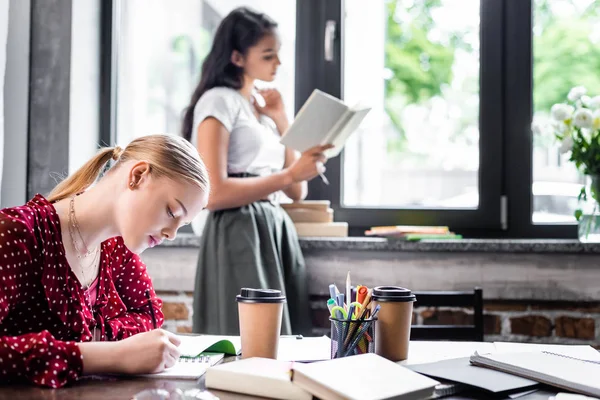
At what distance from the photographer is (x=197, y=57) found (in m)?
3.07

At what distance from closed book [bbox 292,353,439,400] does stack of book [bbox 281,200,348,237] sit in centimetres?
159

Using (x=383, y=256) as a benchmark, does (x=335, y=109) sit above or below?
above

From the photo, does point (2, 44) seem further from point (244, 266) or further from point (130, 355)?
point (130, 355)

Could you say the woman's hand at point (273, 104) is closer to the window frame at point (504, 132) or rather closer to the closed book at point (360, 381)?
the window frame at point (504, 132)

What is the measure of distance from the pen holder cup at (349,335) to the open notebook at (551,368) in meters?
0.18

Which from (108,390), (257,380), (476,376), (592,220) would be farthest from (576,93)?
(108,390)

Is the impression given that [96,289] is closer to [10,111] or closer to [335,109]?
[335,109]

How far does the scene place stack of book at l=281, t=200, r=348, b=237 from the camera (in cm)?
270

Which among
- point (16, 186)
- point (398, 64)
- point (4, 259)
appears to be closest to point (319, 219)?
point (398, 64)

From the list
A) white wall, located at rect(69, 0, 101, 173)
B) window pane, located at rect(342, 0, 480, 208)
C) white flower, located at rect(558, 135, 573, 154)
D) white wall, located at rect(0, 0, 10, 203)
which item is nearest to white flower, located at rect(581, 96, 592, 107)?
white flower, located at rect(558, 135, 573, 154)

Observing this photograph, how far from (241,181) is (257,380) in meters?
1.36

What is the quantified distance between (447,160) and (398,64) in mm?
419

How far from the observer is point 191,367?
1232 millimetres

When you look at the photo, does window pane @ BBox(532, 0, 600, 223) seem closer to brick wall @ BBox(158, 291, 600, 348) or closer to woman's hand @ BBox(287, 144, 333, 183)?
brick wall @ BBox(158, 291, 600, 348)
